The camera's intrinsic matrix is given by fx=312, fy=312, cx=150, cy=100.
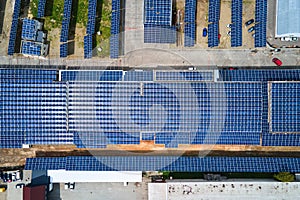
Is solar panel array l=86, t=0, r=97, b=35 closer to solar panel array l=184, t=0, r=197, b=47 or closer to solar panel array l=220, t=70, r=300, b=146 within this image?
solar panel array l=184, t=0, r=197, b=47

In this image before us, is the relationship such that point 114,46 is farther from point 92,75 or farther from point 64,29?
point 64,29

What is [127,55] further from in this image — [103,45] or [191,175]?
[191,175]

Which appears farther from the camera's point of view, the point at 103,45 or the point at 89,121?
the point at 103,45

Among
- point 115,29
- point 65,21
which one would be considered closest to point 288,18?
point 115,29

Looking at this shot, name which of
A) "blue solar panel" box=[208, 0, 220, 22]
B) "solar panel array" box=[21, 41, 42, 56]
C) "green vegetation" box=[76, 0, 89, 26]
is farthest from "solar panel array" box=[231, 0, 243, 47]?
"solar panel array" box=[21, 41, 42, 56]

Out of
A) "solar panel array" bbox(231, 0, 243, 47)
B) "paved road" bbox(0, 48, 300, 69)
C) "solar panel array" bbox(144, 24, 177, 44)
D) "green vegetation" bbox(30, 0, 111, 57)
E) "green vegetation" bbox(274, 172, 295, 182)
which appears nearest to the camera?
"green vegetation" bbox(274, 172, 295, 182)

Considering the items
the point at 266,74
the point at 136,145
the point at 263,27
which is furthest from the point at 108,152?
the point at 263,27

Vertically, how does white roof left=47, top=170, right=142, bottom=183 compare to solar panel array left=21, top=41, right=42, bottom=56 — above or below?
below
